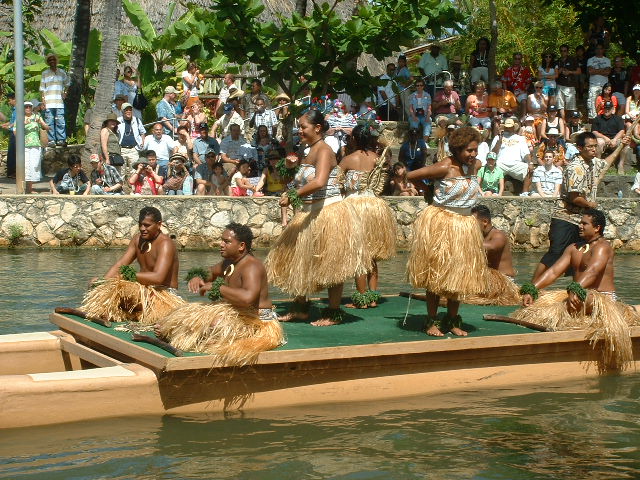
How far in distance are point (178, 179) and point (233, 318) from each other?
8749 millimetres

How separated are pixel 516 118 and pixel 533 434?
10.8m

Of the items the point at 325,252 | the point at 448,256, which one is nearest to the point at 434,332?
the point at 448,256

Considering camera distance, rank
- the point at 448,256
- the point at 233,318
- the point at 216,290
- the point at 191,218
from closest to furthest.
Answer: the point at 233,318
the point at 216,290
the point at 448,256
the point at 191,218

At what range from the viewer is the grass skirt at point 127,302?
713cm

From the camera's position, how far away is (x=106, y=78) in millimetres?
15492

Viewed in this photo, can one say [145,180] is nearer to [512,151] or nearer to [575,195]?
[512,151]

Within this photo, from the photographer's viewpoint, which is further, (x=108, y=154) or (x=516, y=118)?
(x=516, y=118)

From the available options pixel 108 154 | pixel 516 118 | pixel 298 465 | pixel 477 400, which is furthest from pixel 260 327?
pixel 516 118

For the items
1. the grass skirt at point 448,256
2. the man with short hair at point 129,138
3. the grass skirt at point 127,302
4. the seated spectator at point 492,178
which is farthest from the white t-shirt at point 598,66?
the grass skirt at point 127,302

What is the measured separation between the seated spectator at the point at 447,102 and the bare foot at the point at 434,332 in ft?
33.6

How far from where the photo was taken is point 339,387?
6641 mm

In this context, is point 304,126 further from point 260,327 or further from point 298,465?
point 298,465

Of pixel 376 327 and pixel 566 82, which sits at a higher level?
pixel 566 82

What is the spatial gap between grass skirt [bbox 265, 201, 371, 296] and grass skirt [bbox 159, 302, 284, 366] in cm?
73
